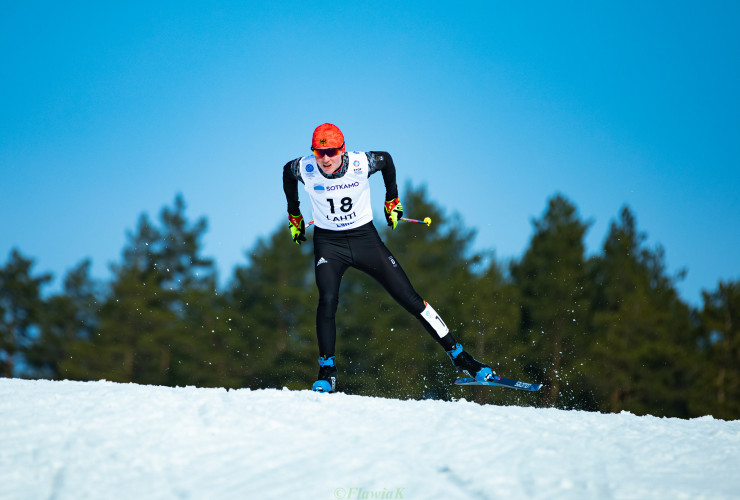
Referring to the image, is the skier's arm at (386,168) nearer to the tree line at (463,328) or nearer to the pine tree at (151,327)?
the tree line at (463,328)

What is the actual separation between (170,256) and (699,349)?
976 inches

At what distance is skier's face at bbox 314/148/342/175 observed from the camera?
15.8ft

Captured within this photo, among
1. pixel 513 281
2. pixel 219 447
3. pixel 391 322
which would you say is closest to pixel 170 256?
pixel 391 322

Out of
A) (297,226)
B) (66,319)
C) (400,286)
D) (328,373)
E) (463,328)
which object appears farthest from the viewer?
(66,319)

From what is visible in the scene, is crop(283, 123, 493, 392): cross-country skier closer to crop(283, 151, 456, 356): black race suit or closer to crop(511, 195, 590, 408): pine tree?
crop(283, 151, 456, 356): black race suit

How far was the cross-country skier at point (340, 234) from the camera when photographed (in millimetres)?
4852

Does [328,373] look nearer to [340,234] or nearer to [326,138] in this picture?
[340,234]

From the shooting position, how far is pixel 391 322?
23094mm

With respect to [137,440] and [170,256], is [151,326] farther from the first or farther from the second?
[137,440]

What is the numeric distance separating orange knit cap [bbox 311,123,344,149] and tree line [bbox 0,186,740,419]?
18.0m

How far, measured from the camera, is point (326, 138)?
479cm

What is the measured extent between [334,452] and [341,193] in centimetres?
265

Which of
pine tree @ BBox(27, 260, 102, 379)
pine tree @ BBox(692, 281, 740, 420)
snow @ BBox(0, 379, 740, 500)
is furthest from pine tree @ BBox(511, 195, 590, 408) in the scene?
pine tree @ BBox(27, 260, 102, 379)

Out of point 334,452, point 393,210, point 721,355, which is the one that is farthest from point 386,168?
point 721,355
